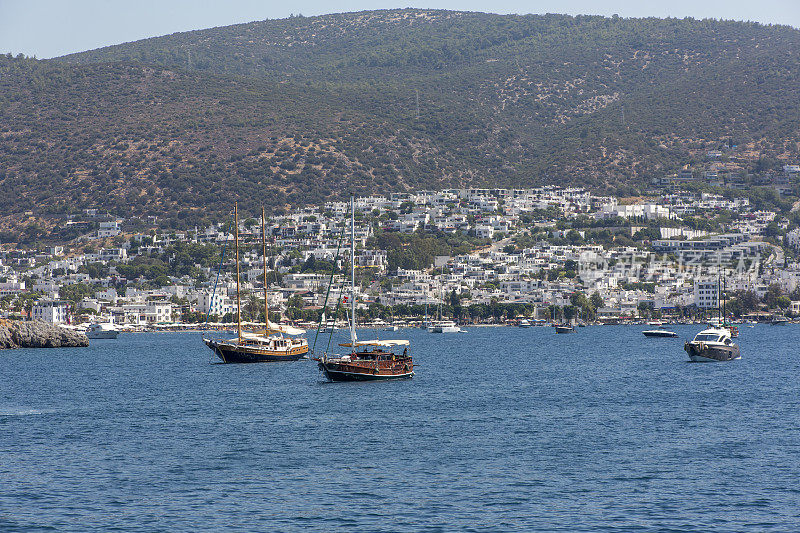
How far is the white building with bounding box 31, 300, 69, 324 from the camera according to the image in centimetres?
15250

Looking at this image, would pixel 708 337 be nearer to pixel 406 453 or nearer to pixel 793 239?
pixel 406 453

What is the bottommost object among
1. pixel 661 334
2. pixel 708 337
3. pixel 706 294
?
pixel 661 334

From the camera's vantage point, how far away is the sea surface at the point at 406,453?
2781 centimetres

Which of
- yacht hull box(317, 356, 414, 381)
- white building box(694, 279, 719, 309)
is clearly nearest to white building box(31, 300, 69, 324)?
white building box(694, 279, 719, 309)

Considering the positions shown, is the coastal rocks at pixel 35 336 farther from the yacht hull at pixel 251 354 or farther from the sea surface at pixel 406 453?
the sea surface at pixel 406 453

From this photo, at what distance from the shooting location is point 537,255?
195 metres

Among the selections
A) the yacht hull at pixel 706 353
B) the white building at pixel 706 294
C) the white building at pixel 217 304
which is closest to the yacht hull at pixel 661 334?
the yacht hull at pixel 706 353

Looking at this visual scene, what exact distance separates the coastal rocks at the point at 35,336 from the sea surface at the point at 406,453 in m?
40.1

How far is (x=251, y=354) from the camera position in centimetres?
7600

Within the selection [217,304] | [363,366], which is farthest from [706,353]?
[217,304]

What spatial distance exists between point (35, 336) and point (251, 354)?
39413 mm

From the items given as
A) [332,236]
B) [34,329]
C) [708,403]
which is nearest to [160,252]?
[332,236]

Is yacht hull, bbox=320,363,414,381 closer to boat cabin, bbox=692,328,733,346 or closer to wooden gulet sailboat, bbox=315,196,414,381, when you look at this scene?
wooden gulet sailboat, bbox=315,196,414,381

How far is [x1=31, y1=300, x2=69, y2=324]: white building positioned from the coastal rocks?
138ft
